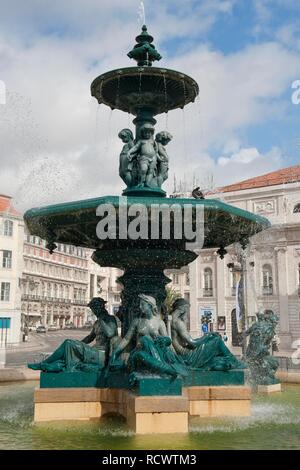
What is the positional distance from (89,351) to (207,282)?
39.1 metres

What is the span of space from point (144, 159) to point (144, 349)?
12.3 feet

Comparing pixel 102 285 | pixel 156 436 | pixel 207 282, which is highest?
pixel 102 285

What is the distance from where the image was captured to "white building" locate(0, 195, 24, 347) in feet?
159

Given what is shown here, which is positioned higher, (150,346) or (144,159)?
(144,159)

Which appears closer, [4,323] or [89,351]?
[89,351]

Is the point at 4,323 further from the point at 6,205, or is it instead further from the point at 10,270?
the point at 6,205

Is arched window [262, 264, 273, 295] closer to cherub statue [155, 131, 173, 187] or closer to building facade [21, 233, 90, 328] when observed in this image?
cherub statue [155, 131, 173, 187]

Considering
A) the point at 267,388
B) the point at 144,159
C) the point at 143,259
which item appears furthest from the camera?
the point at 267,388

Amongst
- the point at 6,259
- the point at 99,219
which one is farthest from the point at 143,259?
the point at 6,259

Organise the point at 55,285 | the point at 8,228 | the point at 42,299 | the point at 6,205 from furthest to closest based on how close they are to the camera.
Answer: the point at 55,285 → the point at 42,299 → the point at 6,205 → the point at 8,228

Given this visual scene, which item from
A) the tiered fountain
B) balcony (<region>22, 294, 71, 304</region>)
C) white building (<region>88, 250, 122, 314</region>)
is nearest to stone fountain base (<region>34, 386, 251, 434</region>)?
the tiered fountain

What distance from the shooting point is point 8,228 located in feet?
161

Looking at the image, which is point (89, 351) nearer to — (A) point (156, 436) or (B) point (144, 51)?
(A) point (156, 436)
